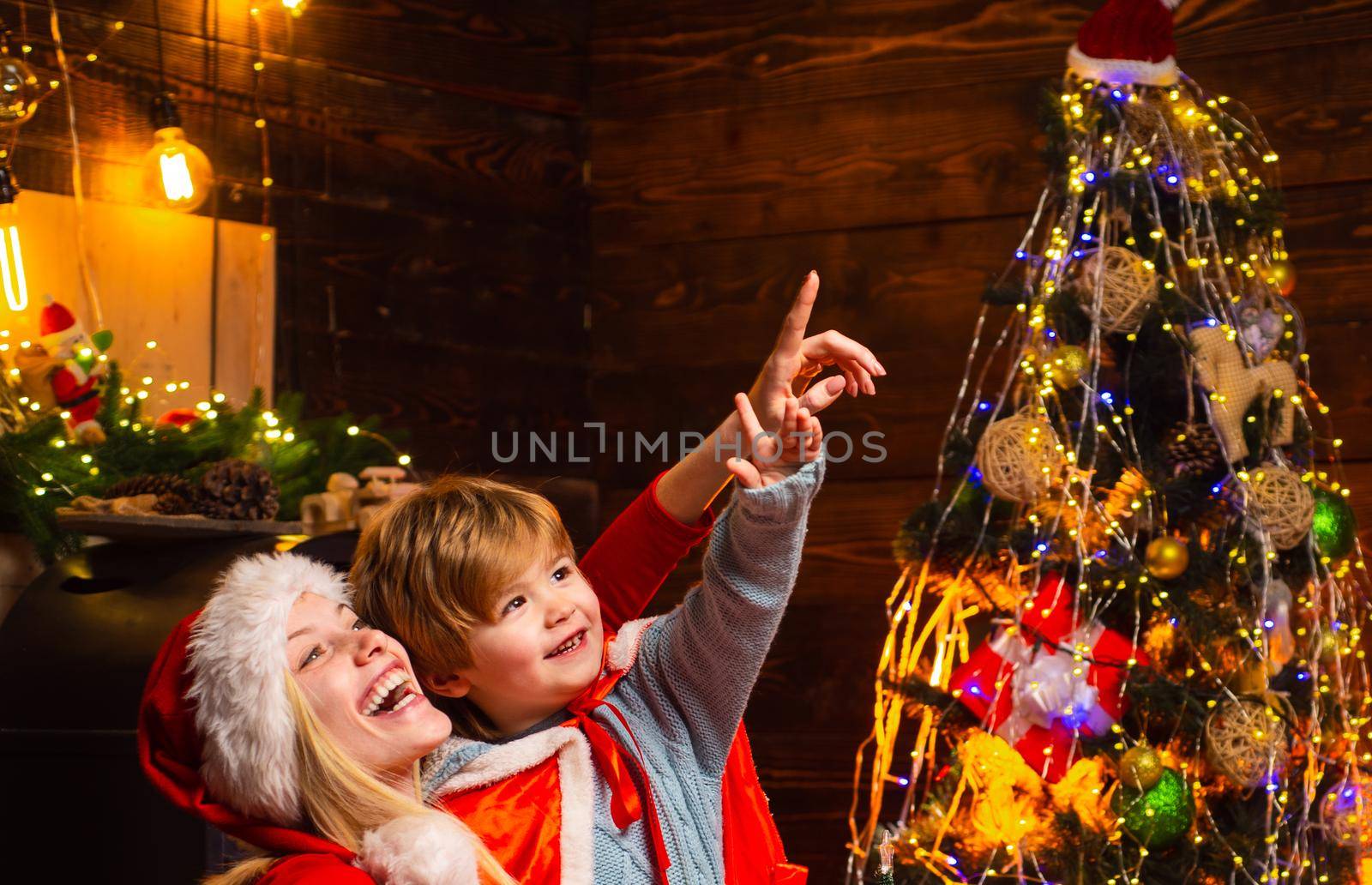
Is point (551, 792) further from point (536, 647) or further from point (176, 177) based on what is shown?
point (176, 177)

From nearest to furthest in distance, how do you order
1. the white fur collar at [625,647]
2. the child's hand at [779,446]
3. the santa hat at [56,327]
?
the child's hand at [779,446] → the white fur collar at [625,647] → the santa hat at [56,327]

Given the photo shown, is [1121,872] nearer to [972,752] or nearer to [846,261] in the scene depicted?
[972,752]

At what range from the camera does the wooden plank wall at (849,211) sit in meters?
2.88

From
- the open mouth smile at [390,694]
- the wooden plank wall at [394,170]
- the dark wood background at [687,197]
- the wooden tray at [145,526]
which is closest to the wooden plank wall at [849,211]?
the dark wood background at [687,197]

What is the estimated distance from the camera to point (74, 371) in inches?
91.8

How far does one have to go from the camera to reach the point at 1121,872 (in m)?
2.04

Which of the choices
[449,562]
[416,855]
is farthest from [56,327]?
[416,855]

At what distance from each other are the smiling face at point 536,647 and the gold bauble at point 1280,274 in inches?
54.1

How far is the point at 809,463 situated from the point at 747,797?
38 cm

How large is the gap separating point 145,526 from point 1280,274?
1741mm

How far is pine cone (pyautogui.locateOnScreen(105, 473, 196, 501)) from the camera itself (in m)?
2.12

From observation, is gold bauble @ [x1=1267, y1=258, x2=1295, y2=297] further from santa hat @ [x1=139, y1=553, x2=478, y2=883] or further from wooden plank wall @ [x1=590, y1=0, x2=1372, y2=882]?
santa hat @ [x1=139, y1=553, x2=478, y2=883]

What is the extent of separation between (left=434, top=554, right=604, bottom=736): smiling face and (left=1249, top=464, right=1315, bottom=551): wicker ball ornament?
3.63 feet

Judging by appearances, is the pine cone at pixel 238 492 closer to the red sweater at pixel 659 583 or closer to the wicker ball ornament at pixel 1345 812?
the red sweater at pixel 659 583
